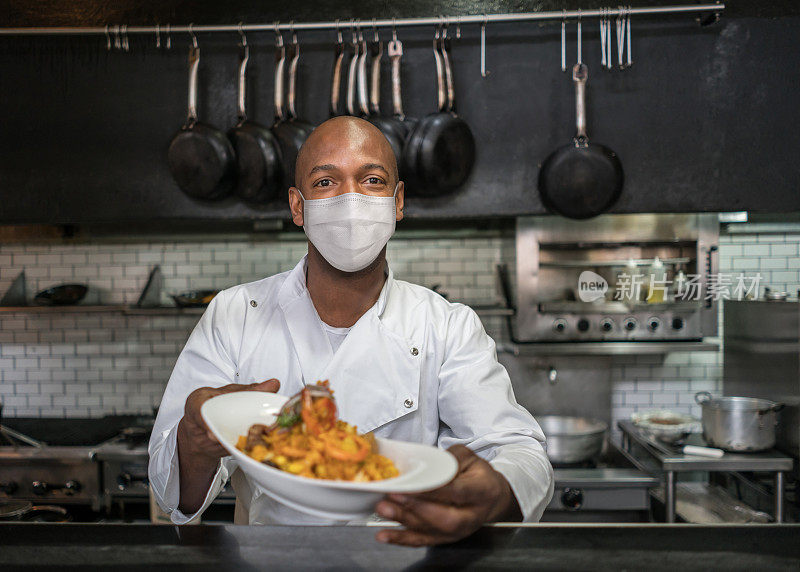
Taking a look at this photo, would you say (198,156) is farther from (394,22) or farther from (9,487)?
(9,487)

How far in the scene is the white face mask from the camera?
159cm

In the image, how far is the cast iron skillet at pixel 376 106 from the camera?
2789 mm

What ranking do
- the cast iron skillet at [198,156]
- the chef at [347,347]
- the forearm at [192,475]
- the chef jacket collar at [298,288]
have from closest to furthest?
the forearm at [192,475] < the chef at [347,347] < the chef jacket collar at [298,288] < the cast iron skillet at [198,156]

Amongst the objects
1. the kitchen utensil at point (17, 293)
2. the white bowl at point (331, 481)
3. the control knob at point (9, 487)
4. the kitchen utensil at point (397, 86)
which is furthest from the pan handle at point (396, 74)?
the kitchen utensil at point (17, 293)

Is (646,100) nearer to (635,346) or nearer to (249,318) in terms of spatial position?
(635,346)

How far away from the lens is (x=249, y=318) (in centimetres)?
180

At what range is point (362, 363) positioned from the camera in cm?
171

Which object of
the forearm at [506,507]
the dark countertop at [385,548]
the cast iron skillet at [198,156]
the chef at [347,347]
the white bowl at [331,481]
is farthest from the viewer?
the cast iron skillet at [198,156]

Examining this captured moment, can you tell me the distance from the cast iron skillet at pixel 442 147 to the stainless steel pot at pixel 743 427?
6.08 ft

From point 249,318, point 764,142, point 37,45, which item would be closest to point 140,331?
point 37,45

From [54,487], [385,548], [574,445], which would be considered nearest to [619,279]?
[574,445]

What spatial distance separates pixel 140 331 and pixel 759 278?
159 inches

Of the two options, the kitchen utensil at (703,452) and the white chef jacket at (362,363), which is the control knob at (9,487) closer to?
the white chef jacket at (362,363)

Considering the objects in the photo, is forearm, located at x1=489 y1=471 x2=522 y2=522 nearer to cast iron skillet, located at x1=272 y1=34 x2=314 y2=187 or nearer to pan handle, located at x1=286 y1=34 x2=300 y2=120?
cast iron skillet, located at x1=272 y1=34 x2=314 y2=187
